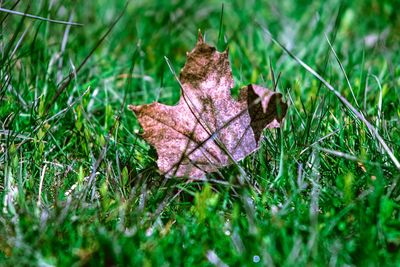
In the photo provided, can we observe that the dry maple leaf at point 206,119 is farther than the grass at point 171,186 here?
Yes

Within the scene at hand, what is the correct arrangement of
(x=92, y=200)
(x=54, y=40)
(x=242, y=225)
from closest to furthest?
1. (x=242, y=225)
2. (x=92, y=200)
3. (x=54, y=40)

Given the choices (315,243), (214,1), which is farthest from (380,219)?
(214,1)

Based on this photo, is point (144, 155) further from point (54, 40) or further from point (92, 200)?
point (54, 40)

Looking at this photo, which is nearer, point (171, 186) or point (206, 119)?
point (171, 186)

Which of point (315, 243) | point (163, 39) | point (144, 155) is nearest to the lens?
point (315, 243)

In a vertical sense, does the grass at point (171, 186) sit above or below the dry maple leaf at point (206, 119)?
below

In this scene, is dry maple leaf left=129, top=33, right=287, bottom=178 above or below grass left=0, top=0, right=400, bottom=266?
above

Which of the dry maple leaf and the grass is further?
the dry maple leaf

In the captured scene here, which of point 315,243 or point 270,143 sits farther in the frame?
point 270,143
